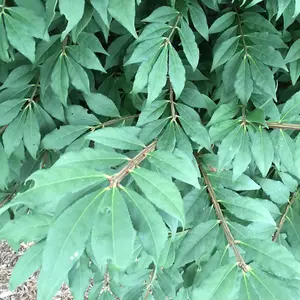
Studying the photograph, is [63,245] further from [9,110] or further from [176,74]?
[9,110]

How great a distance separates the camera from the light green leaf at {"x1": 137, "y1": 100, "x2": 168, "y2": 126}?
36.9 inches

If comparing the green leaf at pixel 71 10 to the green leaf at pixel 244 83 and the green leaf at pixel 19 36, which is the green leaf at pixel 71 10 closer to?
the green leaf at pixel 19 36

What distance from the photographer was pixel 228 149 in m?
0.86

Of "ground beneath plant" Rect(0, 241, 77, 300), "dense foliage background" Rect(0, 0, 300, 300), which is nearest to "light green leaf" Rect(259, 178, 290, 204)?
"dense foliage background" Rect(0, 0, 300, 300)

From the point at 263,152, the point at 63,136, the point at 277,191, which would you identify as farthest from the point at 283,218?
the point at 63,136

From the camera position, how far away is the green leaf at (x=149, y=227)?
551mm

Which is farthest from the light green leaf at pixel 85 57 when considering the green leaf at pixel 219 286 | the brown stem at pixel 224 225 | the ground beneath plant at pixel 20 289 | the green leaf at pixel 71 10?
the ground beneath plant at pixel 20 289

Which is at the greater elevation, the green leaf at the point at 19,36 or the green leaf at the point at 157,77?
the green leaf at the point at 19,36

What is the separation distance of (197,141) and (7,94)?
1.73 ft

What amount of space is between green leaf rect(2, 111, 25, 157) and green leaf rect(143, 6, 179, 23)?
410mm

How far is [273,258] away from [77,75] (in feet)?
1.97

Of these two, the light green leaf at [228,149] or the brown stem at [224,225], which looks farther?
the light green leaf at [228,149]

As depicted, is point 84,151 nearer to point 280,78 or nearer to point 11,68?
point 11,68

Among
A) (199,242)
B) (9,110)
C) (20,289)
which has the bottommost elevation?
(20,289)
